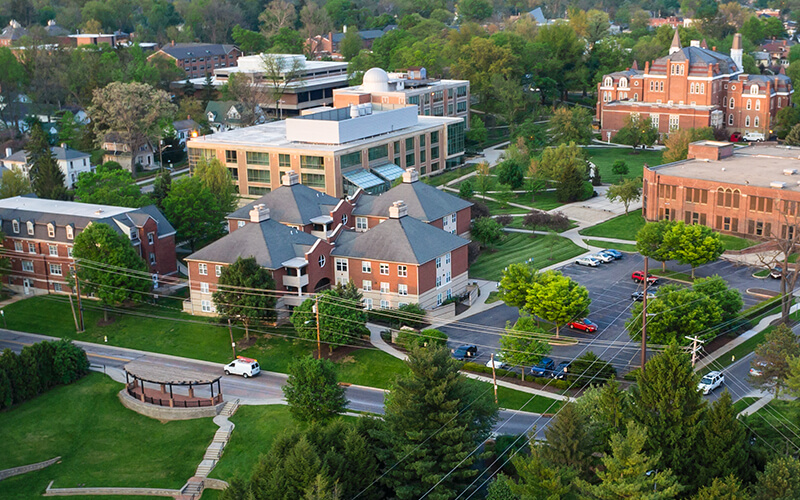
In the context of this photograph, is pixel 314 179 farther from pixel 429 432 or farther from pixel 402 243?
pixel 429 432

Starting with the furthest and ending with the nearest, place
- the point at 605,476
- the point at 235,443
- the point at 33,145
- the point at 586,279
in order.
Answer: the point at 33,145
the point at 586,279
the point at 235,443
the point at 605,476

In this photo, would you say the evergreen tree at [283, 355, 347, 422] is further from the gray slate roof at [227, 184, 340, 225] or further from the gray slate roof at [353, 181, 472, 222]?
the gray slate roof at [353, 181, 472, 222]

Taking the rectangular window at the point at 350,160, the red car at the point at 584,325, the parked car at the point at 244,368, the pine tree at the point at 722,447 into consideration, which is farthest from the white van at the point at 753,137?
the pine tree at the point at 722,447

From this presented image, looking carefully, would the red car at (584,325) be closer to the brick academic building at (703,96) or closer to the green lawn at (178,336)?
the green lawn at (178,336)

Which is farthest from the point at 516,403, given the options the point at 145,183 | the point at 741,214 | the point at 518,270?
the point at 145,183

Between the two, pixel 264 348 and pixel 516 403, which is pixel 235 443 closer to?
pixel 264 348

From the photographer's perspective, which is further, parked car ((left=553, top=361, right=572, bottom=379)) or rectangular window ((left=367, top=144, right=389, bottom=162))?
rectangular window ((left=367, top=144, right=389, bottom=162))

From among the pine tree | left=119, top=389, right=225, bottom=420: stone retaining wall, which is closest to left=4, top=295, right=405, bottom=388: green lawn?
left=119, top=389, right=225, bottom=420: stone retaining wall
